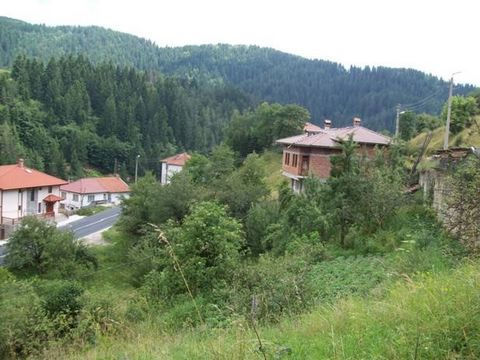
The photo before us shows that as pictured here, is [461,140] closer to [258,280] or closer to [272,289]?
[258,280]

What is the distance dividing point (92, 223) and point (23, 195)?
6720 millimetres

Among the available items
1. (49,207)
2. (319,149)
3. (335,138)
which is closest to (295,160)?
(319,149)

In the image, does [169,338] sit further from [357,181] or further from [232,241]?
[357,181]

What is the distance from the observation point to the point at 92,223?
41.9 metres

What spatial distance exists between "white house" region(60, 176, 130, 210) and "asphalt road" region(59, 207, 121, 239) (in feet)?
27.2

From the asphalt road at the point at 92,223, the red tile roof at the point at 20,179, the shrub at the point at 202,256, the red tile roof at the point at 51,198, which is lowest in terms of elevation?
the asphalt road at the point at 92,223

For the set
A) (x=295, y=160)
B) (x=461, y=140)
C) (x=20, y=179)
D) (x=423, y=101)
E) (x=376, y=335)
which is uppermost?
(x=423, y=101)

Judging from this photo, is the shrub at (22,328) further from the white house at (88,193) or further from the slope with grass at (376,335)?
the white house at (88,193)

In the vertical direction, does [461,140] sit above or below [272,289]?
above

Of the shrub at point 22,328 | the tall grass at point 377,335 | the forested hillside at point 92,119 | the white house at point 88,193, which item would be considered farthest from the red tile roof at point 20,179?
the tall grass at point 377,335

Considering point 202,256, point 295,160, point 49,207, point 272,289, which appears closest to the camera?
point 272,289

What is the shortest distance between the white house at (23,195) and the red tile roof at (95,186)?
10713 mm

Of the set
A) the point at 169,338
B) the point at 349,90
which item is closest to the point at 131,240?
the point at 169,338

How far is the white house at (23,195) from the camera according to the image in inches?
1588
